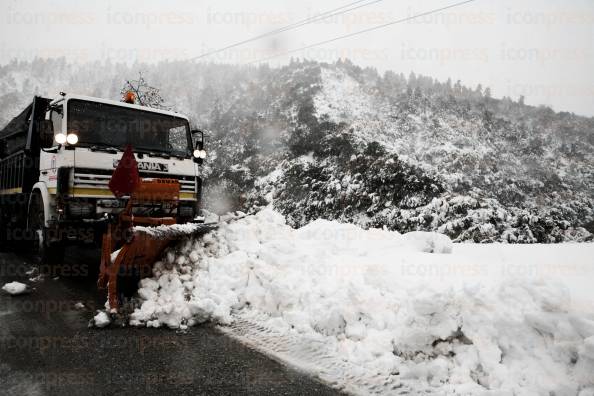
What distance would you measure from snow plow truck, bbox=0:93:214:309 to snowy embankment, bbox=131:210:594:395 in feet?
1.61

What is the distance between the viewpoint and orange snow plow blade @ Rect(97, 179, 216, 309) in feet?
14.5

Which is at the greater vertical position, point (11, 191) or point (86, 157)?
point (86, 157)

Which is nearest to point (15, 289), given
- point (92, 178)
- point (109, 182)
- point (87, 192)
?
point (87, 192)

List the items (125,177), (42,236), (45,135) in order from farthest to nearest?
(42,236)
(45,135)
(125,177)

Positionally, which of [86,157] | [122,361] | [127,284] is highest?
[86,157]

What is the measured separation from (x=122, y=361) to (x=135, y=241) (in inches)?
59.7

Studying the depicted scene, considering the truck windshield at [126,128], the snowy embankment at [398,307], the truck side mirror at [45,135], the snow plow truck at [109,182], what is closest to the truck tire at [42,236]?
the snow plow truck at [109,182]

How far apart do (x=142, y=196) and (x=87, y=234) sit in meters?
1.08

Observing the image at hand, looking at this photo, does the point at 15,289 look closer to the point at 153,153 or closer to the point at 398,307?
the point at 153,153

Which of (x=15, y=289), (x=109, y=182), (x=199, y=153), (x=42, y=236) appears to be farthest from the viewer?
(x=199, y=153)

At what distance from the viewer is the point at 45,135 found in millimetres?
5738

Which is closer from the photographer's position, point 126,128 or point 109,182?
point 109,182

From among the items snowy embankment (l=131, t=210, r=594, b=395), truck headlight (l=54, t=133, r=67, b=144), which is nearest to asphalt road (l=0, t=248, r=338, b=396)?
snowy embankment (l=131, t=210, r=594, b=395)

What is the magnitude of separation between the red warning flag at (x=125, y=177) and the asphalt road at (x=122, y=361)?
4.76ft
